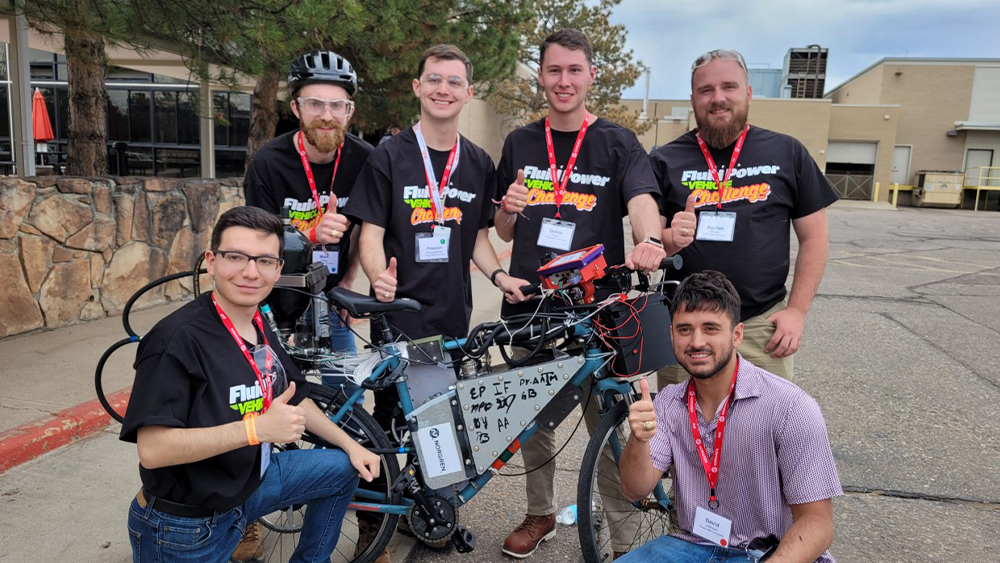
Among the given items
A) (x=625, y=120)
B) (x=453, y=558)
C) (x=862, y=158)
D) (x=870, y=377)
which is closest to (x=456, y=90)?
(x=453, y=558)

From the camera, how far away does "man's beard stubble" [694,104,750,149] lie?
3.12 meters

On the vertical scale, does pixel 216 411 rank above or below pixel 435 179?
below

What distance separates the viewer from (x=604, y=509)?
3.08 meters

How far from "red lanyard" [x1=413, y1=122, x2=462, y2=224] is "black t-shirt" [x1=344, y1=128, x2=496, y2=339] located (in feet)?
0.06

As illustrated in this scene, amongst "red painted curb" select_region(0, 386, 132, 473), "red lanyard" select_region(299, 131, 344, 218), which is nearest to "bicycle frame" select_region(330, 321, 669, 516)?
"red lanyard" select_region(299, 131, 344, 218)

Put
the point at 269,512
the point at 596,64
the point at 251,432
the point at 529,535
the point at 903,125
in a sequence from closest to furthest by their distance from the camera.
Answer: the point at 251,432, the point at 269,512, the point at 529,535, the point at 596,64, the point at 903,125

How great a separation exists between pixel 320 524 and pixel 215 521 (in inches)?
20.2

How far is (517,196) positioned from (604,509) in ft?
4.66

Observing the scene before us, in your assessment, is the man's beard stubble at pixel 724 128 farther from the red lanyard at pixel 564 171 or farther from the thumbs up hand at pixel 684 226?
the red lanyard at pixel 564 171

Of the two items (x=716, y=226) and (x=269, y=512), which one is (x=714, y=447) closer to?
(x=716, y=226)

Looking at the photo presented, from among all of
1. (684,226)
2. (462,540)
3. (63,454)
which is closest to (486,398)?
(462,540)

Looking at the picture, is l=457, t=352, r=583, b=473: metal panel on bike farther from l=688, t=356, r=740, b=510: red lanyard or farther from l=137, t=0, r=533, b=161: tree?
l=137, t=0, r=533, b=161: tree

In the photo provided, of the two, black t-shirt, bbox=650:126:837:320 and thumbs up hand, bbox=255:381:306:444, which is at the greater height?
black t-shirt, bbox=650:126:837:320

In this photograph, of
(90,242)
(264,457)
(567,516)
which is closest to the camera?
(264,457)
